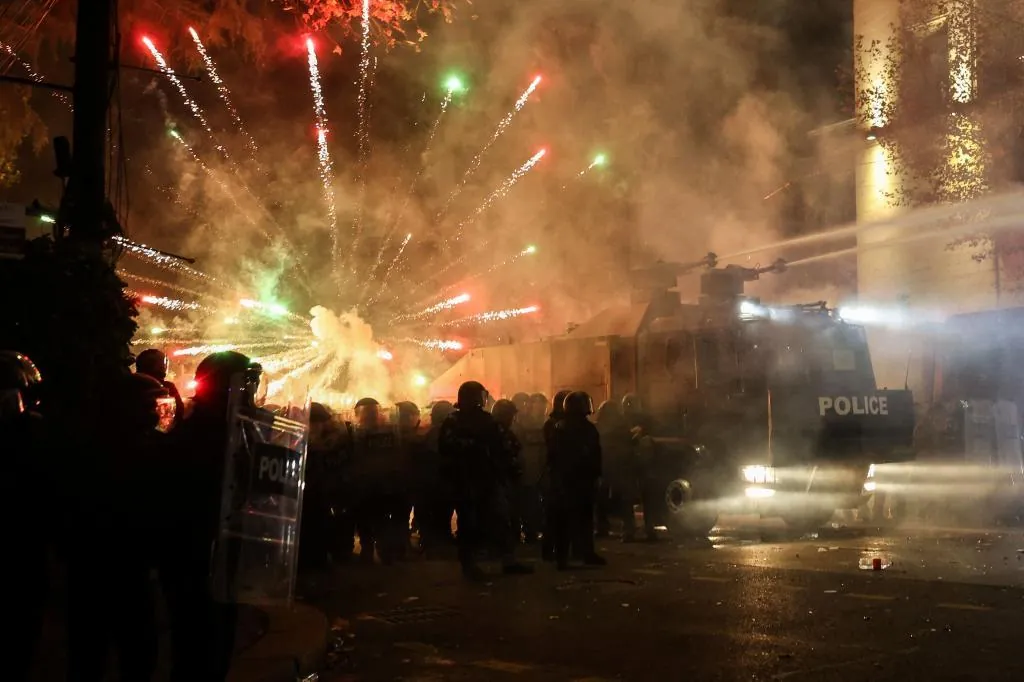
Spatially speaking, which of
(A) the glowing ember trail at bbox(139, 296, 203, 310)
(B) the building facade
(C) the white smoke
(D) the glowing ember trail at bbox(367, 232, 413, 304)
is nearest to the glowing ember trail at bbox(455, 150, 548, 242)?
(D) the glowing ember trail at bbox(367, 232, 413, 304)

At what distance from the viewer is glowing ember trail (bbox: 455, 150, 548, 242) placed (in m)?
23.7

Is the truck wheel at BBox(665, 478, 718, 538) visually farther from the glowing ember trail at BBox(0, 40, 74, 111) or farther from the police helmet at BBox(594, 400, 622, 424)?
the glowing ember trail at BBox(0, 40, 74, 111)

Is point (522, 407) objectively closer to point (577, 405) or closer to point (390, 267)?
point (577, 405)

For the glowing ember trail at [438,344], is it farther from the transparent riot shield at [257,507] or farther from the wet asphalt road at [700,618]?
the transparent riot shield at [257,507]

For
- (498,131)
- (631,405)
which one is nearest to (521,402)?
(631,405)

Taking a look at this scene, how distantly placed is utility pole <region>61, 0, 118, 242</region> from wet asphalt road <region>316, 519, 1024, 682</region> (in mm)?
3516

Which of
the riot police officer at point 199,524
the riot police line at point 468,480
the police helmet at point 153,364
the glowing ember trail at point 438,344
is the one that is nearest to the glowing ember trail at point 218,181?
the glowing ember trail at point 438,344

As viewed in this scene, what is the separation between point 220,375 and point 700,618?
430 centimetres

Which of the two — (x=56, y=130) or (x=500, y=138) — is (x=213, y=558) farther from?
(x=500, y=138)

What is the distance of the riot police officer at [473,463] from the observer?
9.79 m

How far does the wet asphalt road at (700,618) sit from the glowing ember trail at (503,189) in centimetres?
1405

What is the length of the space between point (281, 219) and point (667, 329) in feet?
53.8

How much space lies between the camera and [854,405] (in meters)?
12.6

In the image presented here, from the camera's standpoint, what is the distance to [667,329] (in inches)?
560
